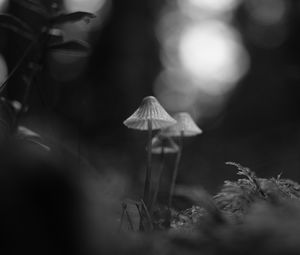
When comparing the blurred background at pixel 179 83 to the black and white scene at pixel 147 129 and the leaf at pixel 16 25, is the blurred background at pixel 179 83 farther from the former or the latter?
the leaf at pixel 16 25

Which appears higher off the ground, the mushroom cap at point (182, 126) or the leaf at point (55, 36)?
the leaf at point (55, 36)

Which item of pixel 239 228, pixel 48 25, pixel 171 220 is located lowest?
pixel 171 220

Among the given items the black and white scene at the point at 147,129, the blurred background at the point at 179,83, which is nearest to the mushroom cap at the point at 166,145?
the black and white scene at the point at 147,129

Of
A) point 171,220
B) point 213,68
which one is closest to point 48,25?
point 171,220

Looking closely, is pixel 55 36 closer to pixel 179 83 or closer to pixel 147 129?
pixel 147 129

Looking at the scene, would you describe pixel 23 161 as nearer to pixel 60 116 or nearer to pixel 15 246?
pixel 15 246

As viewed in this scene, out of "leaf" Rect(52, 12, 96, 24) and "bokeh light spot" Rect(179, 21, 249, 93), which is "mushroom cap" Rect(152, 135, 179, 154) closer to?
"leaf" Rect(52, 12, 96, 24)
